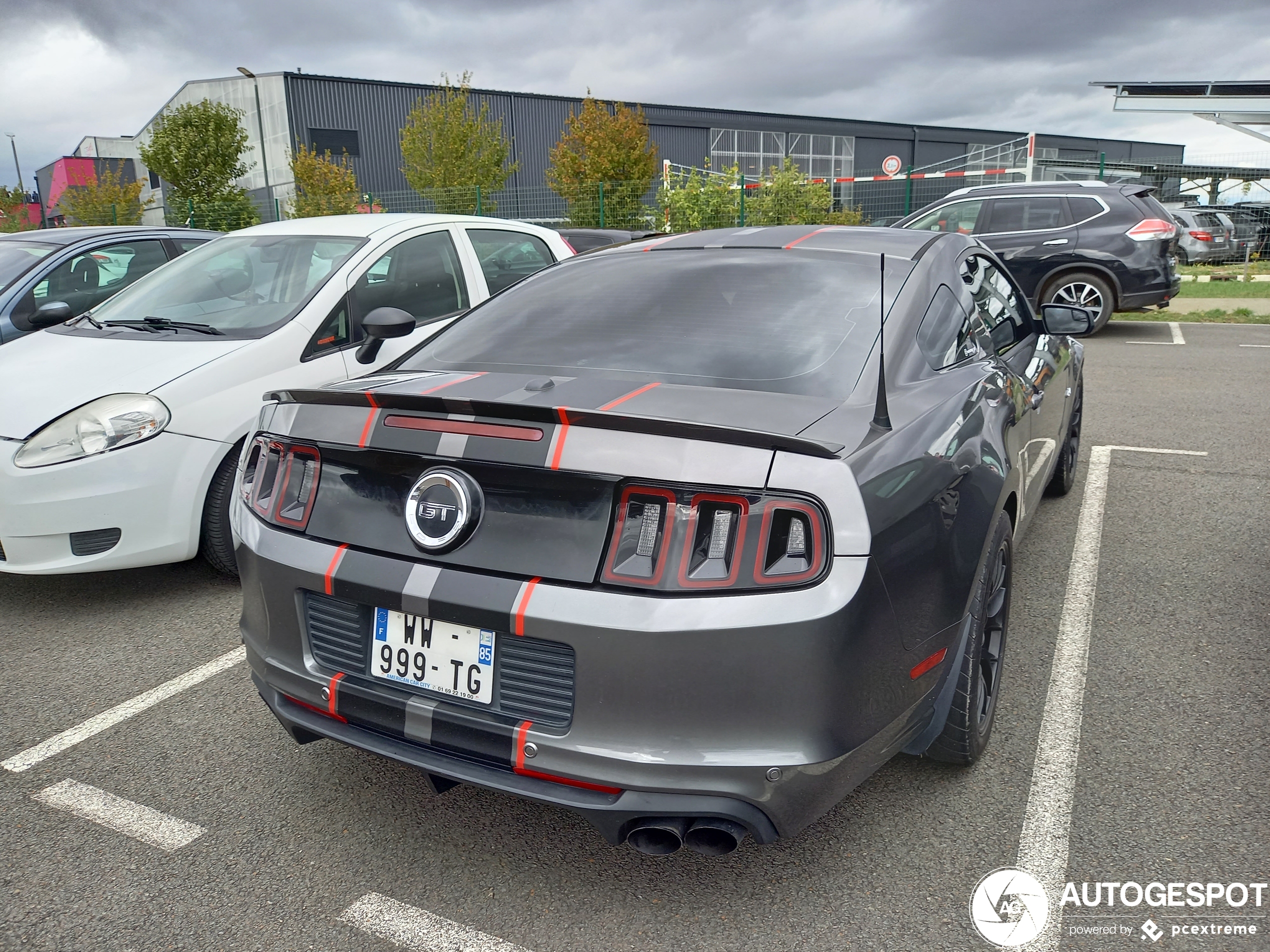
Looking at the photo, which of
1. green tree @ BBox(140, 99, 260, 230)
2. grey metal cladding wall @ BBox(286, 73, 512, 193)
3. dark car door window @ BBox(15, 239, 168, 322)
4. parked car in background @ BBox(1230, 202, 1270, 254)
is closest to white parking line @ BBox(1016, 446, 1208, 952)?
dark car door window @ BBox(15, 239, 168, 322)

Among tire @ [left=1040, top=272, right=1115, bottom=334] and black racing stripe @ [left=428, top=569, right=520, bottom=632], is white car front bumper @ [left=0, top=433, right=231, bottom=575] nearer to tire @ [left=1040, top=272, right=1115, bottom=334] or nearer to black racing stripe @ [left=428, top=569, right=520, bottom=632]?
black racing stripe @ [left=428, top=569, right=520, bottom=632]

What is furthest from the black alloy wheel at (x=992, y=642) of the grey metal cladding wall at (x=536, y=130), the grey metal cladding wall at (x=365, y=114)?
the grey metal cladding wall at (x=536, y=130)

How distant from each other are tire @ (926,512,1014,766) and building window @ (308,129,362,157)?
37946mm

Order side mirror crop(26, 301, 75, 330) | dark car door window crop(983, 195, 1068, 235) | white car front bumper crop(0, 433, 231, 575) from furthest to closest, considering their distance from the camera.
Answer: dark car door window crop(983, 195, 1068, 235)
side mirror crop(26, 301, 75, 330)
white car front bumper crop(0, 433, 231, 575)

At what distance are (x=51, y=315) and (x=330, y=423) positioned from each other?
4.08 metres

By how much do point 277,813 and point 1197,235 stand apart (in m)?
22.8

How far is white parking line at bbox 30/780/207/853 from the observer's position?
241 centimetres

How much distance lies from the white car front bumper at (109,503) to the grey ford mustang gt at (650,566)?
1476 mm

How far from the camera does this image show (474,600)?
1.91 metres

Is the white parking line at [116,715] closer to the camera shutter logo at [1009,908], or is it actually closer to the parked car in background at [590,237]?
the camera shutter logo at [1009,908]

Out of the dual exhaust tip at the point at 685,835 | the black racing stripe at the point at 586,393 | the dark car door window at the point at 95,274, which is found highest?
the dark car door window at the point at 95,274

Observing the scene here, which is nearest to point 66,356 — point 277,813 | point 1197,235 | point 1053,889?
point 277,813

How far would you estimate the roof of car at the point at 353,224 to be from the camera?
4922 mm

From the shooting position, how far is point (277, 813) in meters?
2.51
